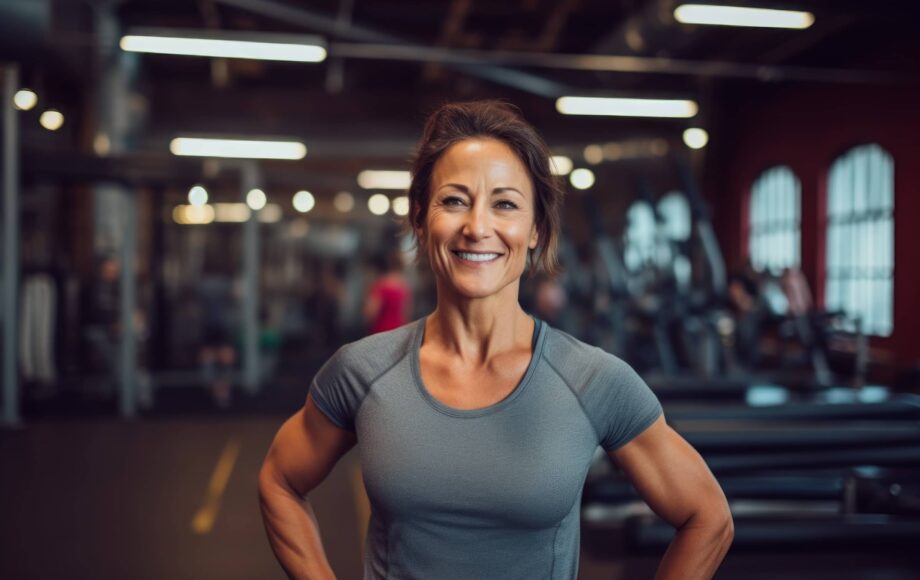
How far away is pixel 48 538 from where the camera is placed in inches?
158

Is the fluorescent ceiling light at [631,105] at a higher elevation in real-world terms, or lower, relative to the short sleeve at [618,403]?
higher

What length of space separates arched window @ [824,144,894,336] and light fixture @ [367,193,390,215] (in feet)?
20.5

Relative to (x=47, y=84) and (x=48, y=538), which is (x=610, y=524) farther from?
(x=47, y=84)

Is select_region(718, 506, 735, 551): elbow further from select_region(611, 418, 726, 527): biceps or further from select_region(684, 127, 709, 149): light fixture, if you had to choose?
select_region(684, 127, 709, 149): light fixture

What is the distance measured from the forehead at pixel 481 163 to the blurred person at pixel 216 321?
25.2ft

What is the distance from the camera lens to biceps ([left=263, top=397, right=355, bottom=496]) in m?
1.28

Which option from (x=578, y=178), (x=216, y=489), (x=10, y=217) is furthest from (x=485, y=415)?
(x=578, y=178)

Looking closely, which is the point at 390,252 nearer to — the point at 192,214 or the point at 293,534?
the point at 192,214

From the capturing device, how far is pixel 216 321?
965 centimetres

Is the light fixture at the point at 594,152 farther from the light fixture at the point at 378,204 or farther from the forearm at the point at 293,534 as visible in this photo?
the forearm at the point at 293,534

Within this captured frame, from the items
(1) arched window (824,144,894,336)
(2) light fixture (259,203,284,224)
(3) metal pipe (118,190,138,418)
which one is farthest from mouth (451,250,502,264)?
(2) light fixture (259,203,284,224)

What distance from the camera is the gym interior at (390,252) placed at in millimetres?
4148

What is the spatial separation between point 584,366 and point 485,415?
159 millimetres

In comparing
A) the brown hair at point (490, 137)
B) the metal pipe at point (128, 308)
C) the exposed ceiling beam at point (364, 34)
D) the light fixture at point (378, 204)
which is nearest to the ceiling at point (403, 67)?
the exposed ceiling beam at point (364, 34)
